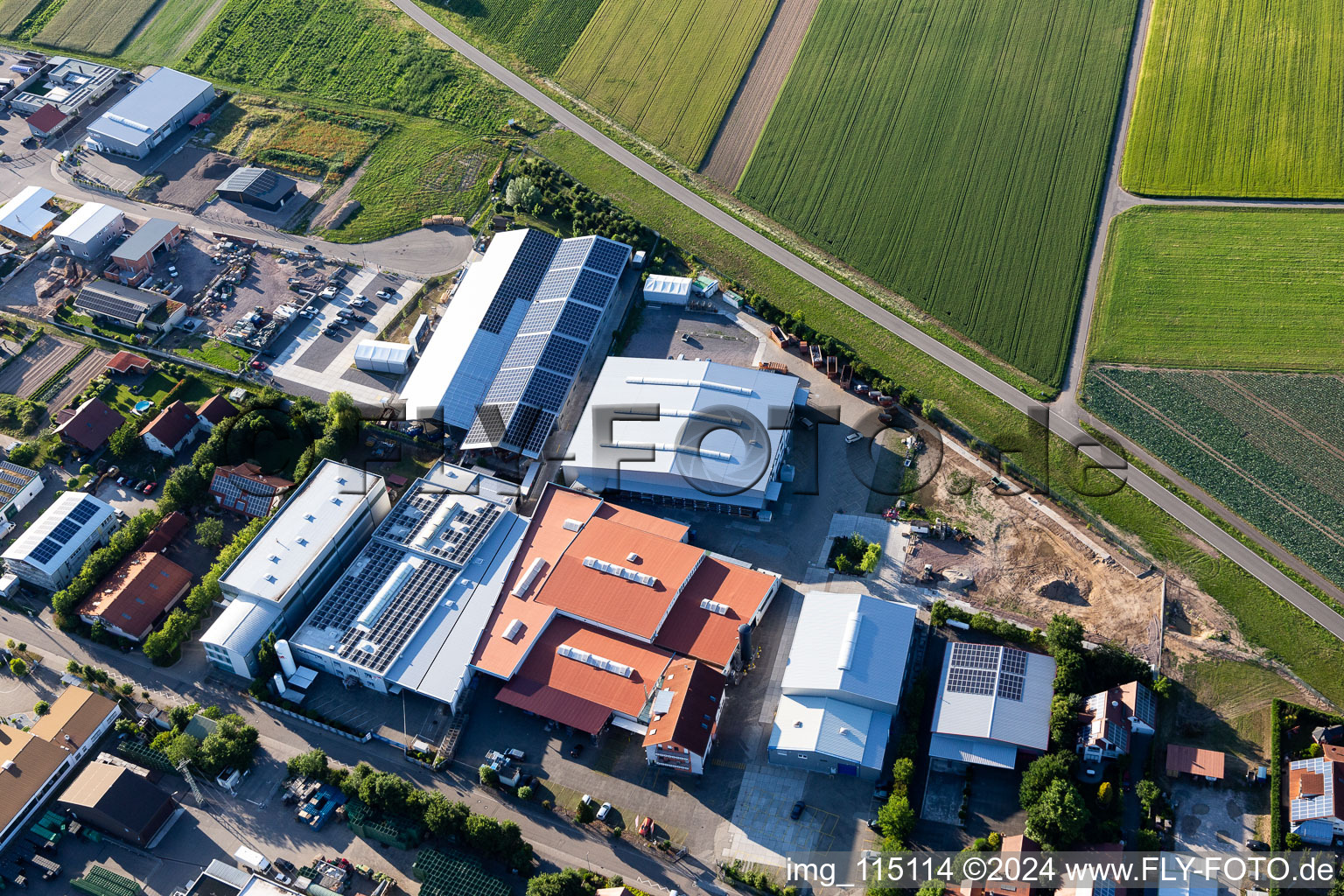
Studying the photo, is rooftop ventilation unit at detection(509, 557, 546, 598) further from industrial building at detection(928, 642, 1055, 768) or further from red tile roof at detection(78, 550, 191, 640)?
industrial building at detection(928, 642, 1055, 768)

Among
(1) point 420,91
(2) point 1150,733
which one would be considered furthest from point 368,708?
(1) point 420,91

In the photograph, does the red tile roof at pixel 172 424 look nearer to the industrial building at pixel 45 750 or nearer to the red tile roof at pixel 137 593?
the red tile roof at pixel 137 593

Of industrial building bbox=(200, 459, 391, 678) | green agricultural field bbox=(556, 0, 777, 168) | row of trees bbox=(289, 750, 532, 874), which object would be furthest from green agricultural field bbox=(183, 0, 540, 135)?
row of trees bbox=(289, 750, 532, 874)

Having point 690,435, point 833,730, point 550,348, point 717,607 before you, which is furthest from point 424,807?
point 550,348

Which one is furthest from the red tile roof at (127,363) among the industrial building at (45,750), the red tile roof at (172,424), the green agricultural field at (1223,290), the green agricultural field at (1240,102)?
the green agricultural field at (1240,102)

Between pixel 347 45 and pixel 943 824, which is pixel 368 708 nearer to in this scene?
pixel 943 824
